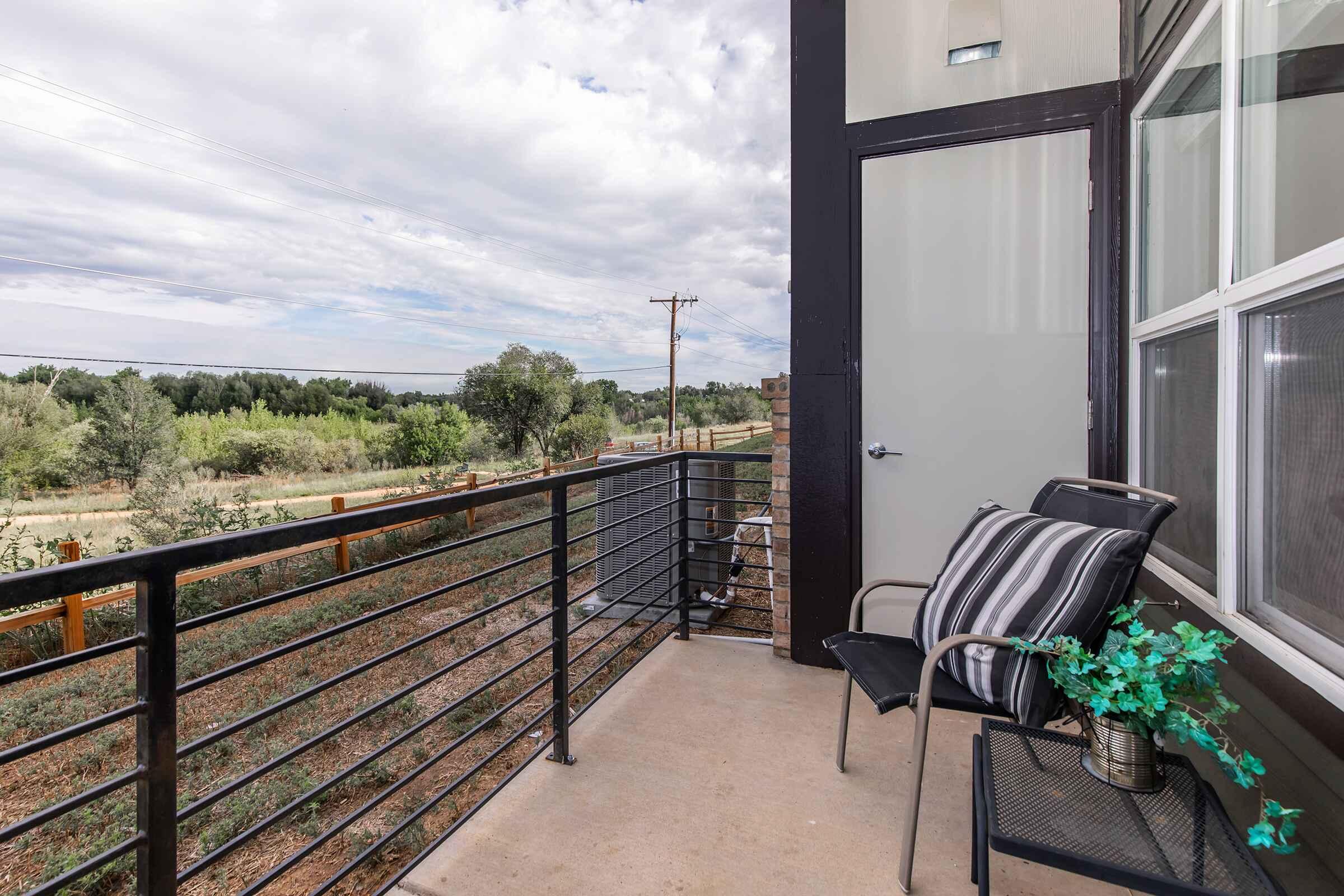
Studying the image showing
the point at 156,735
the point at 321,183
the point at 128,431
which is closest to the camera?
the point at 156,735

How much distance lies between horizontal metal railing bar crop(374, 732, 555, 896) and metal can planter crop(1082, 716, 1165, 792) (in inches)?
53.5

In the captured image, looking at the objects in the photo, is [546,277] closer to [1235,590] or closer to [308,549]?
[308,549]

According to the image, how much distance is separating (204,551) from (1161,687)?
1485 mm

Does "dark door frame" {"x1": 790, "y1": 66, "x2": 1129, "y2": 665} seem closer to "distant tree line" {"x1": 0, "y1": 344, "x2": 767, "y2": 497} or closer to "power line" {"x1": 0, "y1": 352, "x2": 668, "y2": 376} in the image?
"distant tree line" {"x1": 0, "y1": 344, "x2": 767, "y2": 497}

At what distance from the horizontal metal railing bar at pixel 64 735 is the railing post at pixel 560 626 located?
3.39 ft

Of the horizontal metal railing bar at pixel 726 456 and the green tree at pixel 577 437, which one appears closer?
the horizontal metal railing bar at pixel 726 456

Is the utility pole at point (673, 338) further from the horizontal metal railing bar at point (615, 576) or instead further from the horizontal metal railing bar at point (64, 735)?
the horizontal metal railing bar at point (64, 735)

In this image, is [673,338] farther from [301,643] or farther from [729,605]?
[301,643]

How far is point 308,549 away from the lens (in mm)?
7625

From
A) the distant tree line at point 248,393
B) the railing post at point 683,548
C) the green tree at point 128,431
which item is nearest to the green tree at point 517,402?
the distant tree line at point 248,393

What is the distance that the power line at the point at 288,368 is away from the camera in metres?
16.0

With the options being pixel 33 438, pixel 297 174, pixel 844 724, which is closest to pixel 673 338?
pixel 33 438

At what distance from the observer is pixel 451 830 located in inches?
60.5

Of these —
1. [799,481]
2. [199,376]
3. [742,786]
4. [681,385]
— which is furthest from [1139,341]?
[199,376]
